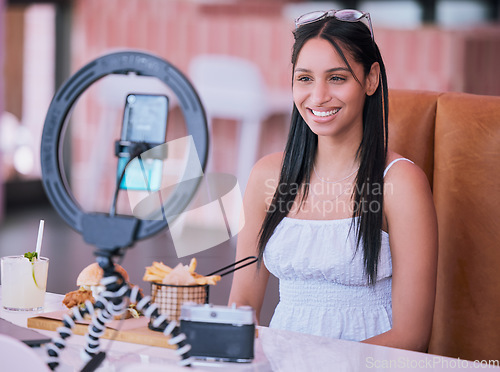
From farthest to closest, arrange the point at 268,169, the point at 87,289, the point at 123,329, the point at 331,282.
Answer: the point at 268,169 → the point at 331,282 → the point at 87,289 → the point at 123,329

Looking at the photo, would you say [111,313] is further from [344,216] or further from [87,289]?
[344,216]

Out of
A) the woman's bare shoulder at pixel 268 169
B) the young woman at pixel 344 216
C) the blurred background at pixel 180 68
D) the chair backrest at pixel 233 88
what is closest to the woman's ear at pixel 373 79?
the young woman at pixel 344 216

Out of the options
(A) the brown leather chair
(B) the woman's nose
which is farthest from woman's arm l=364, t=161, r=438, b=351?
(B) the woman's nose

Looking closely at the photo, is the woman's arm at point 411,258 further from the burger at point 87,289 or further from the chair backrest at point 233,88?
the chair backrest at point 233,88

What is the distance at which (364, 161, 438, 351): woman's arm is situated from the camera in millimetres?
1306

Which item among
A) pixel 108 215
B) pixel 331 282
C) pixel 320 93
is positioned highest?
pixel 320 93

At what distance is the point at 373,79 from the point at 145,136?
0.76 metres

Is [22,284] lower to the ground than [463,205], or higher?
lower

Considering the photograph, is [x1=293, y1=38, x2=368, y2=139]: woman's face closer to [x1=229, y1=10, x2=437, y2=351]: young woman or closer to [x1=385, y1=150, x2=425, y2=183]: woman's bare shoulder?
[x1=229, y1=10, x2=437, y2=351]: young woman

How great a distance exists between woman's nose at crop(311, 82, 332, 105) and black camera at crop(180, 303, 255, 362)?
0.59 metres

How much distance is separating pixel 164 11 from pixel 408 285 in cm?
412

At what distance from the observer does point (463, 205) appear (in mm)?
1438

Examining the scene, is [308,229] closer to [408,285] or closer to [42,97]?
[408,285]

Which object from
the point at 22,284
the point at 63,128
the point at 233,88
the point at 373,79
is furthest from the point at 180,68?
the point at 63,128
